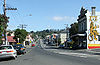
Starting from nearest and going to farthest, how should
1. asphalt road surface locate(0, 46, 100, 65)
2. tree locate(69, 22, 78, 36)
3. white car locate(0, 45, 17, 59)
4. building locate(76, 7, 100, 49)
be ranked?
1. asphalt road surface locate(0, 46, 100, 65)
2. white car locate(0, 45, 17, 59)
3. building locate(76, 7, 100, 49)
4. tree locate(69, 22, 78, 36)

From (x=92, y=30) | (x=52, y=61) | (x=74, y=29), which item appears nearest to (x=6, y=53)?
(x=52, y=61)

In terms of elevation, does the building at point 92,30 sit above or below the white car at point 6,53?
above

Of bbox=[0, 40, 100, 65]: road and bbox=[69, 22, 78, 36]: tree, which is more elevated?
bbox=[69, 22, 78, 36]: tree

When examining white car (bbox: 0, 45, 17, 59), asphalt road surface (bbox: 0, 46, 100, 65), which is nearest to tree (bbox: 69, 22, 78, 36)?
asphalt road surface (bbox: 0, 46, 100, 65)

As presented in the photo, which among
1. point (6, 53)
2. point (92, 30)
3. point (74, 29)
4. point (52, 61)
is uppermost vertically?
point (74, 29)

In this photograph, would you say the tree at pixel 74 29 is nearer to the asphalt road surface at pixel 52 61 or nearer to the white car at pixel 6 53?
the asphalt road surface at pixel 52 61

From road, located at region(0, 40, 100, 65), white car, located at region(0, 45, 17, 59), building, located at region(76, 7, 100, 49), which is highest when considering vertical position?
building, located at region(76, 7, 100, 49)

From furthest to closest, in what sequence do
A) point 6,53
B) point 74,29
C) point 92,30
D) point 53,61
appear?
point 74,29 → point 92,30 → point 6,53 → point 53,61

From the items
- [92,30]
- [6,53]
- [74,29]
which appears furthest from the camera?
[74,29]

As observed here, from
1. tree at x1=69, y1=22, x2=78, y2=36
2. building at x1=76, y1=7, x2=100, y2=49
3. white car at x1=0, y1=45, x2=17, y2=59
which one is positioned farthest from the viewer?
tree at x1=69, y1=22, x2=78, y2=36

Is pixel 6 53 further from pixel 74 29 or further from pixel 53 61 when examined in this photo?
pixel 74 29

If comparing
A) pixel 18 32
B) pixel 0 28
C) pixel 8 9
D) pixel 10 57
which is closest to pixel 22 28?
pixel 18 32

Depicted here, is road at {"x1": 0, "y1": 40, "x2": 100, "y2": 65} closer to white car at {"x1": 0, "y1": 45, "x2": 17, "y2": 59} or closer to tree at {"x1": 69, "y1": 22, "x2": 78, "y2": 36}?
white car at {"x1": 0, "y1": 45, "x2": 17, "y2": 59}

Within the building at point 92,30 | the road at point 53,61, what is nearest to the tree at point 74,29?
the building at point 92,30
